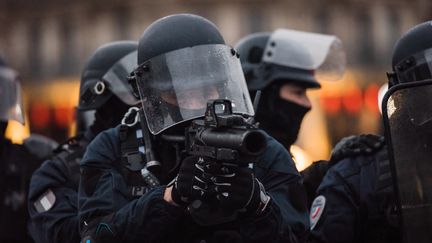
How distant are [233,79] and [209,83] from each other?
4.6 inches

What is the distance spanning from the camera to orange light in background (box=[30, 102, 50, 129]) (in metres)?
33.9

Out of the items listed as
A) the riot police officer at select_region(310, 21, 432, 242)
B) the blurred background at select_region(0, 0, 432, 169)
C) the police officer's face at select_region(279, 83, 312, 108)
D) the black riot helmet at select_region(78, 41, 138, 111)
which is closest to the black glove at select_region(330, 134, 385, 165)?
the riot police officer at select_region(310, 21, 432, 242)

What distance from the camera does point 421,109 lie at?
2.86 m

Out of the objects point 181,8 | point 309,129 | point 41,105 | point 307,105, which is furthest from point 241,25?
point 307,105

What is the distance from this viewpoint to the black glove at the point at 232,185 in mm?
2686

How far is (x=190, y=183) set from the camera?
278 centimetres

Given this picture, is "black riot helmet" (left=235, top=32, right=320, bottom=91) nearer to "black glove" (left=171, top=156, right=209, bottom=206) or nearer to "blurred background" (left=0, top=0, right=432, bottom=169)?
"black glove" (left=171, top=156, right=209, bottom=206)

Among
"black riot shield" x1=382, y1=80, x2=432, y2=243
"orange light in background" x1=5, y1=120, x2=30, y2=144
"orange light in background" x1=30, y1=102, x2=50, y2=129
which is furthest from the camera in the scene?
"orange light in background" x1=30, y1=102, x2=50, y2=129

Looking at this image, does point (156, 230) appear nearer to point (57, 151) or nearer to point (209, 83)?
point (209, 83)

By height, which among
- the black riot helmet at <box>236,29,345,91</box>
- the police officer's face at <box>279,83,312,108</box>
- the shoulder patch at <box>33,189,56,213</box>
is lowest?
the shoulder patch at <box>33,189,56,213</box>

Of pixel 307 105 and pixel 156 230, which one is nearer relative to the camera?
pixel 156 230

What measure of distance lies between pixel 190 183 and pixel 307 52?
223cm

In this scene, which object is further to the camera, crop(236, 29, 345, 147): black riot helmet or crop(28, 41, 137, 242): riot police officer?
crop(236, 29, 345, 147): black riot helmet

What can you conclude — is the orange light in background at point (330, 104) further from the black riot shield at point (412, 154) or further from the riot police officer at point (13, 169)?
the black riot shield at point (412, 154)
